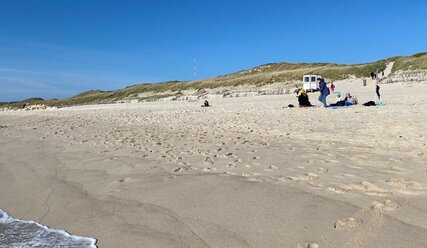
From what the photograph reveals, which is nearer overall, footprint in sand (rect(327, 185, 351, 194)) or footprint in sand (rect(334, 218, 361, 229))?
footprint in sand (rect(334, 218, 361, 229))

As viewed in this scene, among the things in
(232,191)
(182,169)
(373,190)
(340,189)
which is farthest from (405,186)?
(182,169)

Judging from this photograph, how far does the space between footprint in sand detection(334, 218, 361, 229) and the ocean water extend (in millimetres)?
2226

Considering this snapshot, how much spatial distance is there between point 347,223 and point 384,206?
0.63 metres

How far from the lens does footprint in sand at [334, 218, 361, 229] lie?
3455 millimetres

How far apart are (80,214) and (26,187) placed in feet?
6.15

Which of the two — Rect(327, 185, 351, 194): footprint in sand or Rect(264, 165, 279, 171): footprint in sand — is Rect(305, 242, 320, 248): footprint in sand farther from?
Rect(264, 165, 279, 171): footprint in sand

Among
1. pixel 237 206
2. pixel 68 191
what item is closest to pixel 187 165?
pixel 68 191

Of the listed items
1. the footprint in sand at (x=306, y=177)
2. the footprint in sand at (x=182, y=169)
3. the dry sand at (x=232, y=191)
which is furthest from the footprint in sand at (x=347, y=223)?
the footprint in sand at (x=182, y=169)

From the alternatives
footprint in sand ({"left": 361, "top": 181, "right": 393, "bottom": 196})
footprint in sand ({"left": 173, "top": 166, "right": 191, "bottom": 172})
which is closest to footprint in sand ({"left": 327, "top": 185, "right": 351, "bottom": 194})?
footprint in sand ({"left": 361, "top": 181, "right": 393, "bottom": 196})

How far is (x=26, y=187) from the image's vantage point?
5660 mm

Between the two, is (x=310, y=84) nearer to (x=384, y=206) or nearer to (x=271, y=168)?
(x=271, y=168)

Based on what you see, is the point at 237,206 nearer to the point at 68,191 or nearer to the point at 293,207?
the point at 293,207

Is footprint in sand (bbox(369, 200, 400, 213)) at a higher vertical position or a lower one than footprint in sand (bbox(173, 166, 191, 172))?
lower

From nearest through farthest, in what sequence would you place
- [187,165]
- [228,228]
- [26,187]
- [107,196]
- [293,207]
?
1. [228,228]
2. [293,207]
3. [107,196]
4. [26,187]
5. [187,165]
